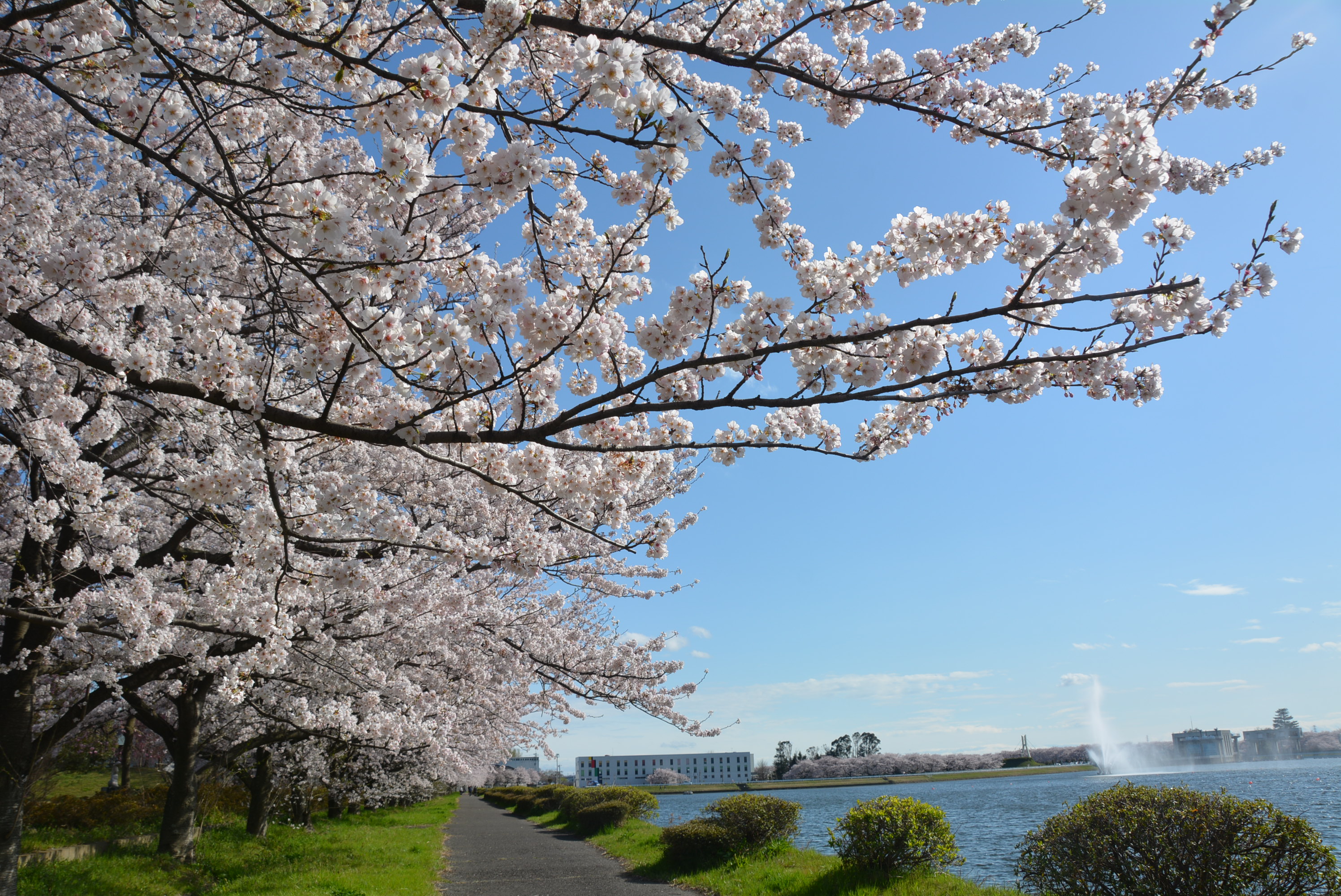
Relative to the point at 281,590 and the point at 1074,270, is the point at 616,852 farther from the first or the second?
the point at 1074,270

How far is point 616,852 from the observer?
15.1 metres

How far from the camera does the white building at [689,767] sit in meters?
116

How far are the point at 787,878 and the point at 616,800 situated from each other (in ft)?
36.6

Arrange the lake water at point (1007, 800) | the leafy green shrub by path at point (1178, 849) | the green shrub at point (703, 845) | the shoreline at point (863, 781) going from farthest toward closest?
the shoreline at point (863, 781)
the lake water at point (1007, 800)
the green shrub at point (703, 845)
the leafy green shrub by path at point (1178, 849)

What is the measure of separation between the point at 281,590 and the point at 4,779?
4.44 meters

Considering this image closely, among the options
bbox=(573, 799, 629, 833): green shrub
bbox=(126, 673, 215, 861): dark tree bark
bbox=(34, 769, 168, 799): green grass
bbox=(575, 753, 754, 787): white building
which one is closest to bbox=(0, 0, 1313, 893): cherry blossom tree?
bbox=(126, 673, 215, 861): dark tree bark

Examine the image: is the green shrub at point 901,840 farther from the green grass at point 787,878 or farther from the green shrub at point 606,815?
the green shrub at point 606,815

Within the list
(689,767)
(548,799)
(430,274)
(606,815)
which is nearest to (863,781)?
(689,767)


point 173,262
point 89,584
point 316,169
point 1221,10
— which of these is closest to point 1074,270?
point 1221,10

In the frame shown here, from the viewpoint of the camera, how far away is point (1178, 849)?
21.6ft

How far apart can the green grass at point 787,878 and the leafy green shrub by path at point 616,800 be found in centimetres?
440

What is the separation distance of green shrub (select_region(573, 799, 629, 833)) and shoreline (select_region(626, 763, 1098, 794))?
6349 centimetres

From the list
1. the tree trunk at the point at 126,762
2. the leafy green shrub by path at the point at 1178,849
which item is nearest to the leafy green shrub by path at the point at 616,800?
the tree trunk at the point at 126,762

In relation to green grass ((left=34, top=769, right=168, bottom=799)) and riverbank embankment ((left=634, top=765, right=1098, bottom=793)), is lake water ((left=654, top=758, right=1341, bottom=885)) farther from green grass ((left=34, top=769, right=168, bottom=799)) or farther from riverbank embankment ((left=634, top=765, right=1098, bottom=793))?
green grass ((left=34, top=769, right=168, bottom=799))
